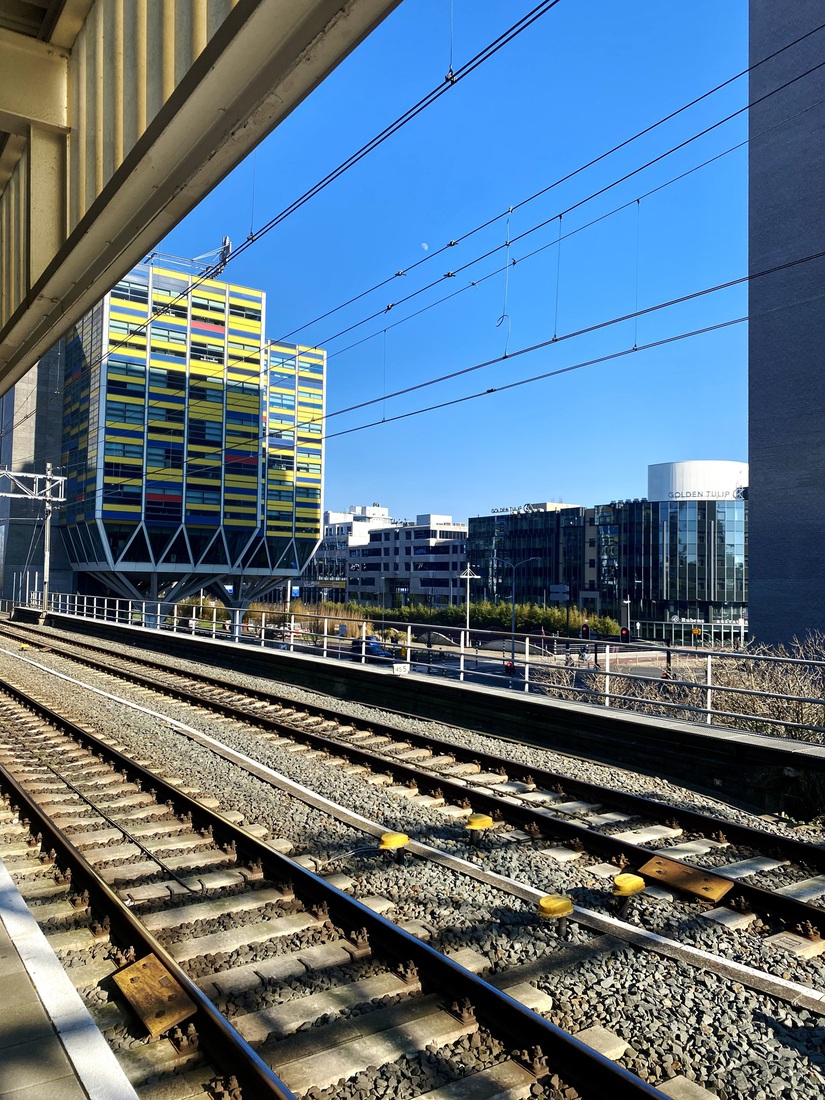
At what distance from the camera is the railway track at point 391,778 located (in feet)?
→ 19.9

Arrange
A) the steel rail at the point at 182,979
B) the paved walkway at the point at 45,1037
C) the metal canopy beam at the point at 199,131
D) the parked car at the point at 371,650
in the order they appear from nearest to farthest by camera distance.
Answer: the paved walkway at the point at 45,1037 → the steel rail at the point at 182,979 → the metal canopy beam at the point at 199,131 → the parked car at the point at 371,650

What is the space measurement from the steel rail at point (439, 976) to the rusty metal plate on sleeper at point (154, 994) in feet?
0.18

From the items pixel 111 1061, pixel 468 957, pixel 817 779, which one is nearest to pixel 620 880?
pixel 468 957

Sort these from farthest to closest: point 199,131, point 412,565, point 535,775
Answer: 1. point 412,565
2. point 535,775
3. point 199,131

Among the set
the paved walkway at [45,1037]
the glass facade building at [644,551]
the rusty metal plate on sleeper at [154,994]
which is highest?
the glass facade building at [644,551]

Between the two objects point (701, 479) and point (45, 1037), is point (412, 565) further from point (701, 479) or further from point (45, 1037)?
point (45, 1037)

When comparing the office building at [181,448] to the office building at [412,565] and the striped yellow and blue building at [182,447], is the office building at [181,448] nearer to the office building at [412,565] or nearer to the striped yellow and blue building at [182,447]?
the striped yellow and blue building at [182,447]

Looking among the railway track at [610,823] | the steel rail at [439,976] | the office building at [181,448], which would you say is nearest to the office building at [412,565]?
the office building at [181,448]

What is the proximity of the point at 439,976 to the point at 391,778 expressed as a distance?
4523mm

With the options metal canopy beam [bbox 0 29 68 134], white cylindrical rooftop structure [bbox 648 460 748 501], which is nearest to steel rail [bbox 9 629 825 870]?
metal canopy beam [bbox 0 29 68 134]

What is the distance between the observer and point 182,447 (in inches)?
2367

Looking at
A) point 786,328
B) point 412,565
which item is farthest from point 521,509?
point 786,328

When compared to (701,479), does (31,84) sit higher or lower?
lower

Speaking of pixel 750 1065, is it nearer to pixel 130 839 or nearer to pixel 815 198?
pixel 130 839
